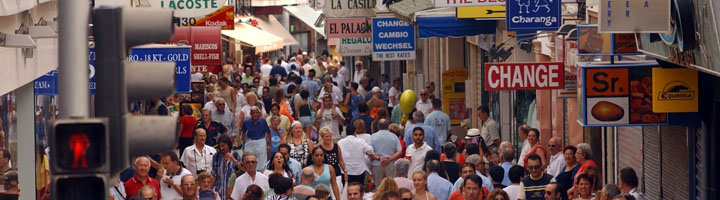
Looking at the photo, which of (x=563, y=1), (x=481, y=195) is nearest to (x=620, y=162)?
(x=563, y=1)

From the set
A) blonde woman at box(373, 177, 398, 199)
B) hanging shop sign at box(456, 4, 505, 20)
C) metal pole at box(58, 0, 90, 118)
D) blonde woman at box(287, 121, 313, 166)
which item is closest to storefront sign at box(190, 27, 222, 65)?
hanging shop sign at box(456, 4, 505, 20)

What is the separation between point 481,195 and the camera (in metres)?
12.8

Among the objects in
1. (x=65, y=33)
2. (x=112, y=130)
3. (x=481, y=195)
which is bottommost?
(x=481, y=195)

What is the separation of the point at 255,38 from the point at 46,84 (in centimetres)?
3472

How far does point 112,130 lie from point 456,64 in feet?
84.3

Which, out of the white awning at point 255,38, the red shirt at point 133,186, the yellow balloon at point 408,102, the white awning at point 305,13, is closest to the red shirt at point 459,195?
the red shirt at point 133,186

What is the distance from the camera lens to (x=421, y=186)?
516 inches

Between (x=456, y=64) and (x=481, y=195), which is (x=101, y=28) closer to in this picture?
(x=481, y=195)

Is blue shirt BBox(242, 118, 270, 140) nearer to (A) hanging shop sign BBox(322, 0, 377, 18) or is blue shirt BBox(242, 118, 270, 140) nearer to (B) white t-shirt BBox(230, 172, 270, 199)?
(B) white t-shirt BBox(230, 172, 270, 199)

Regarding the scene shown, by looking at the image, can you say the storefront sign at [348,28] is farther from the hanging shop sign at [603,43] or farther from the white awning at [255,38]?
the hanging shop sign at [603,43]

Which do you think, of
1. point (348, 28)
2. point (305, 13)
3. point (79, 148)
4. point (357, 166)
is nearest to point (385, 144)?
point (357, 166)

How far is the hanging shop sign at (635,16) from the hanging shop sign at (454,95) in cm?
1814

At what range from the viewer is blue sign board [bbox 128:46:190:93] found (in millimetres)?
15625

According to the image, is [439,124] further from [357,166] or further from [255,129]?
[357,166]
